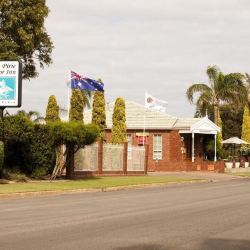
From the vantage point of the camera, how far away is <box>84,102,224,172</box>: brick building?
48.5 m

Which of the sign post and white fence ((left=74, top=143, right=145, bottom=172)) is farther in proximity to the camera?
white fence ((left=74, top=143, right=145, bottom=172))

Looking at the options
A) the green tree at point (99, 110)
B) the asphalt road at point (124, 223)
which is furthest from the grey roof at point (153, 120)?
the asphalt road at point (124, 223)

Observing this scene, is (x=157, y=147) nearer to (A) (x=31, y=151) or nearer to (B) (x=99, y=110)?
(B) (x=99, y=110)

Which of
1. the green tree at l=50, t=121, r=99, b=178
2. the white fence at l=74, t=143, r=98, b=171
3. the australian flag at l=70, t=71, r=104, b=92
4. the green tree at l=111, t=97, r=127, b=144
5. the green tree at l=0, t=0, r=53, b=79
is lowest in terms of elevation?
the white fence at l=74, t=143, r=98, b=171

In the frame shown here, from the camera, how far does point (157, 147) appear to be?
4950 cm

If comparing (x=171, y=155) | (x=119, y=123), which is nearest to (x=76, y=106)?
(x=119, y=123)

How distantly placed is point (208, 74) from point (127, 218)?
45499 millimetres

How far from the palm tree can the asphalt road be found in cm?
3698

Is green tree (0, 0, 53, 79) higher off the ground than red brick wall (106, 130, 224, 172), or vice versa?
green tree (0, 0, 53, 79)

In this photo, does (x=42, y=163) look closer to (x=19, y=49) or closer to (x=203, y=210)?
(x=19, y=49)

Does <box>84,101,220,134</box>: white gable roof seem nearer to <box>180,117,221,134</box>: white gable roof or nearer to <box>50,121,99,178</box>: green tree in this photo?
<box>180,117,221,134</box>: white gable roof

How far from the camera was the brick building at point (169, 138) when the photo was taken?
48469 millimetres

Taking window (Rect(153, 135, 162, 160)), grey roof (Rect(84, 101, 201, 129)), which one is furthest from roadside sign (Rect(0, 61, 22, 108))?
window (Rect(153, 135, 162, 160))

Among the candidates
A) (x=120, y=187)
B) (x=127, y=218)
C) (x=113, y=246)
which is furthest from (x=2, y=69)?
(x=113, y=246)
